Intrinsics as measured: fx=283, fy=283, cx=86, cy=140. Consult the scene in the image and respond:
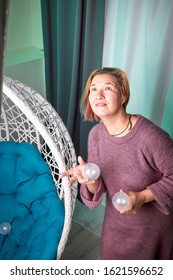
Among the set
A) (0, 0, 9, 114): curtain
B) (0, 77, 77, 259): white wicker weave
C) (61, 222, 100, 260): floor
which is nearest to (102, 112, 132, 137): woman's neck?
(0, 77, 77, 259): white wicker weave

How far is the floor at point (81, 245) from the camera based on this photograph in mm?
1609

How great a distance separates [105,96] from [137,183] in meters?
0.30

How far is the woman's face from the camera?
0.86 m

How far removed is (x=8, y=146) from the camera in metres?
1.53

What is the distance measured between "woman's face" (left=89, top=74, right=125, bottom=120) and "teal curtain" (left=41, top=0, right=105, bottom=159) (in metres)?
0.59

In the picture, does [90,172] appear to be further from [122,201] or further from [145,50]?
[145,50]

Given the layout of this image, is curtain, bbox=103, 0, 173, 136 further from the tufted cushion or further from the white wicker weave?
the tufted cushion

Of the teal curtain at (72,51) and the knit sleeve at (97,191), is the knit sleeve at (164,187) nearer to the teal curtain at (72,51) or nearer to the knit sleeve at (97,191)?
the knit sleeve at (97,191)

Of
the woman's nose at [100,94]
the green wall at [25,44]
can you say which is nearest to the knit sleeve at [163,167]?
the woman's nose at [100,94]

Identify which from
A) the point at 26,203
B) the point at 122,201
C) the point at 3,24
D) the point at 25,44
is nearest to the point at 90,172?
the point at 122,201

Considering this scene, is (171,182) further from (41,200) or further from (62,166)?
(41,200)

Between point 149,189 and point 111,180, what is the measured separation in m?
0.15

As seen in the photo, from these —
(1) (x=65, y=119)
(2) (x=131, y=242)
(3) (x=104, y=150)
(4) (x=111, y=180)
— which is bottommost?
(2) (x=131, y=242)
